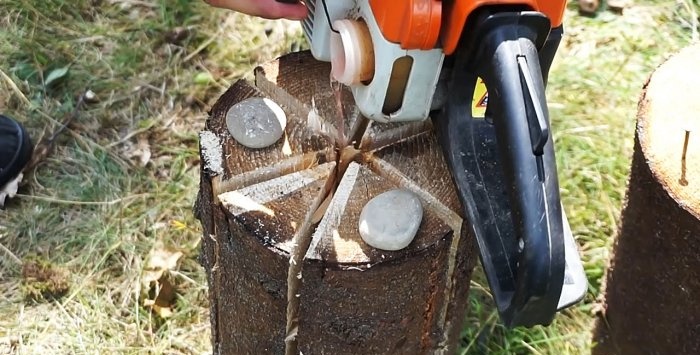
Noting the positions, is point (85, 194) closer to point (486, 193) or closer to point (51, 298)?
point (51, 298)

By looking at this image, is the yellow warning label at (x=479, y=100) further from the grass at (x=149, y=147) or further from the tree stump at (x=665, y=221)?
the grass at (x=149, y=147)

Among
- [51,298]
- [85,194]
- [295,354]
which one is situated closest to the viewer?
[295,354]

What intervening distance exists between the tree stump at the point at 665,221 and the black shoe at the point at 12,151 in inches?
58.2

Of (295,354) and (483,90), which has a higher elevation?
(483,90)

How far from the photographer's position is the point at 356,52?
122 cm

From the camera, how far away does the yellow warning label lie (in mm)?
1217

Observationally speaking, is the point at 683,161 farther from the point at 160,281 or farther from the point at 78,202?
the point at 78,202

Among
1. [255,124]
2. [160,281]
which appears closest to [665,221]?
[255,124]

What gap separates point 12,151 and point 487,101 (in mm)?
1494

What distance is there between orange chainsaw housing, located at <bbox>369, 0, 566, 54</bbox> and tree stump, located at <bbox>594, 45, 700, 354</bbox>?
0.47 meters

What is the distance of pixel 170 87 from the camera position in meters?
2.43

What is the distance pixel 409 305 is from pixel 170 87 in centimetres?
132

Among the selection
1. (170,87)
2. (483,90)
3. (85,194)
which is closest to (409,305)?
(483,90)

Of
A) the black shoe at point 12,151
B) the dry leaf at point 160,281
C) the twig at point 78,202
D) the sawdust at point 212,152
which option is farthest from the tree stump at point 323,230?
the black shoe at point 12,151
